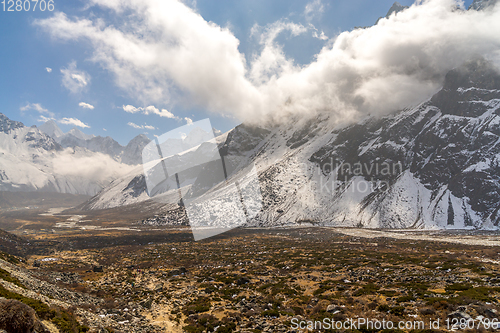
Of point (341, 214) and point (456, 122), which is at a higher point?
point (456, 122)

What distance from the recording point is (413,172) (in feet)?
426

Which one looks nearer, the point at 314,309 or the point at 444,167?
the point at 314,309

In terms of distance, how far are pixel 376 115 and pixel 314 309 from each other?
187m

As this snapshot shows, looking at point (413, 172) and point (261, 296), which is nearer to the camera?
point (261, 296)

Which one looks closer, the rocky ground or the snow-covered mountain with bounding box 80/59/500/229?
the rocky ground

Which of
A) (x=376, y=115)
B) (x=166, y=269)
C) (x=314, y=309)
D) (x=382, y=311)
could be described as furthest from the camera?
(x=376, y=115)

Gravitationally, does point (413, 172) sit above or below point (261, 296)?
above

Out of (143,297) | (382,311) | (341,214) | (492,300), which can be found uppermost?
(492,300)

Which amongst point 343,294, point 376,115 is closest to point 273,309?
point 343,294

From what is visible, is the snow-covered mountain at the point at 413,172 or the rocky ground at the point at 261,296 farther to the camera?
the snow-covered mountain at the point at 413,172

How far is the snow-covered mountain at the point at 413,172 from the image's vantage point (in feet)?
353

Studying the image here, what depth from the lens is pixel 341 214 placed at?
125750mm

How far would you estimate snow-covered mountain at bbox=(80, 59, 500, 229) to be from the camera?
353ft

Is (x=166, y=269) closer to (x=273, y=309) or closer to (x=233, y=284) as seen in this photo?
(x=233, y=284)
